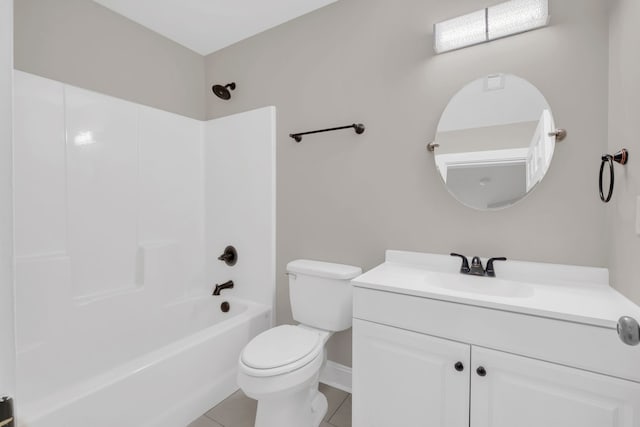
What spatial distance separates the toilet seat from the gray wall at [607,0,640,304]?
1.26 m

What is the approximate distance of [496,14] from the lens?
4.48 ft

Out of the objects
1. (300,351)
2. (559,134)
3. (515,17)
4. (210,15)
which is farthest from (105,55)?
(559,134)

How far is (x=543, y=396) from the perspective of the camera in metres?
0.98

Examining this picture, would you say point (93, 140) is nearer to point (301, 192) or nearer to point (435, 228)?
point (301, 192)

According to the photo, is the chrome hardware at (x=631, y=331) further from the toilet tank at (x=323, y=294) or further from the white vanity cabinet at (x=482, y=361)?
the toilet tank at (x=323, y=294)

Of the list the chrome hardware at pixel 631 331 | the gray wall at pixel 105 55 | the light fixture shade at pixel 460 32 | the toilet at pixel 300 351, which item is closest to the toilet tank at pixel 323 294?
the toilet at pixel 300 351

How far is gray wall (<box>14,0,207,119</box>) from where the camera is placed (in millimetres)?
1646

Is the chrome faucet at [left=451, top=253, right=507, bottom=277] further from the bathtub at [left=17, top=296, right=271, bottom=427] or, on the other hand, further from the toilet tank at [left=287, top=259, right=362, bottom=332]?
the bathtub at [left=17, top=296, right=271, bottom=427]

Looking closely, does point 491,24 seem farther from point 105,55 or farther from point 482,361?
point 105,55

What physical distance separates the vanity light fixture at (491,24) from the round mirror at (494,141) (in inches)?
7.7

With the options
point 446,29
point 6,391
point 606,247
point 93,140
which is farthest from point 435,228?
point 93,140

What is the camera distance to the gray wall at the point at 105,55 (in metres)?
1.65

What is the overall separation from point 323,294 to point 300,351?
0.38 meters

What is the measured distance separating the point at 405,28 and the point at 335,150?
0.78 meters
